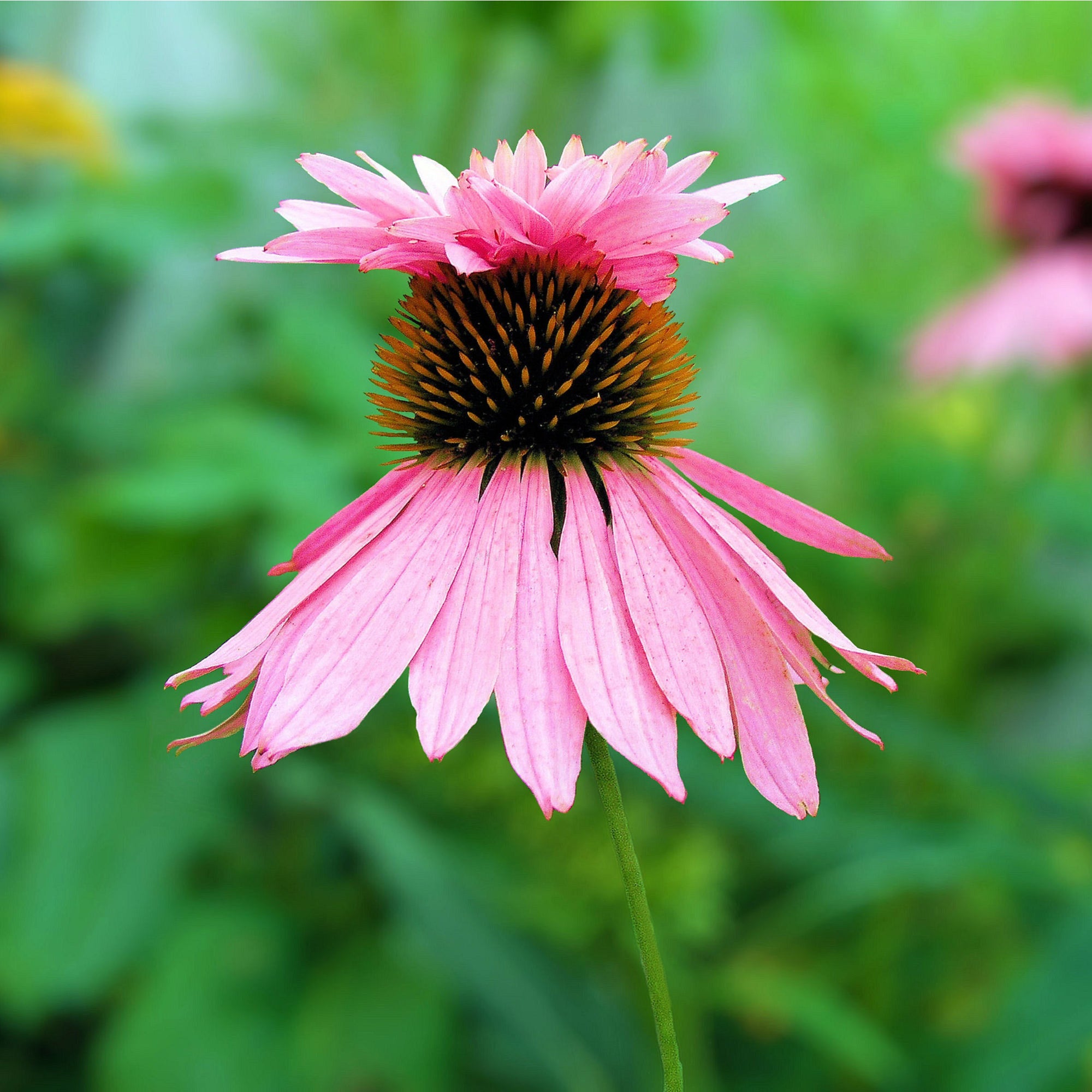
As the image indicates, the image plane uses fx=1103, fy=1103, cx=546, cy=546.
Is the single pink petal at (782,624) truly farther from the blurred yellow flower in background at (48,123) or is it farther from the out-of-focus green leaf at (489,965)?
the blurred yellow flower in background at (48,123)

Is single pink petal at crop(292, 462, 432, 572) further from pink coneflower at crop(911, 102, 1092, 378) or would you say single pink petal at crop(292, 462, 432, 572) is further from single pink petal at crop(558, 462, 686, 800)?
pink coneflower at crop(911, 102, 1092, 378)

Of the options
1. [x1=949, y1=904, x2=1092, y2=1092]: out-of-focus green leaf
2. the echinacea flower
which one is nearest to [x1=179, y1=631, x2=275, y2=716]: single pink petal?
the echinacea flower

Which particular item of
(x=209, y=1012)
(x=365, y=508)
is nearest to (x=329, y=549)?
(x=365, y=508)

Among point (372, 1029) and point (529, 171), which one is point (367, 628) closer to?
point (529, 171)

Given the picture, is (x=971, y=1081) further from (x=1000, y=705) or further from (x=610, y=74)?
(x=610, y=74)

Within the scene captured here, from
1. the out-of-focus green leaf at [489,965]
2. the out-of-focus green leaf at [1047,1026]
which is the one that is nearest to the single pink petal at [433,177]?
the out-of-focus green leaf at [489,965]

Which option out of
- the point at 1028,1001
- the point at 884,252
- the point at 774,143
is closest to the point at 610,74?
the point at 774,143
